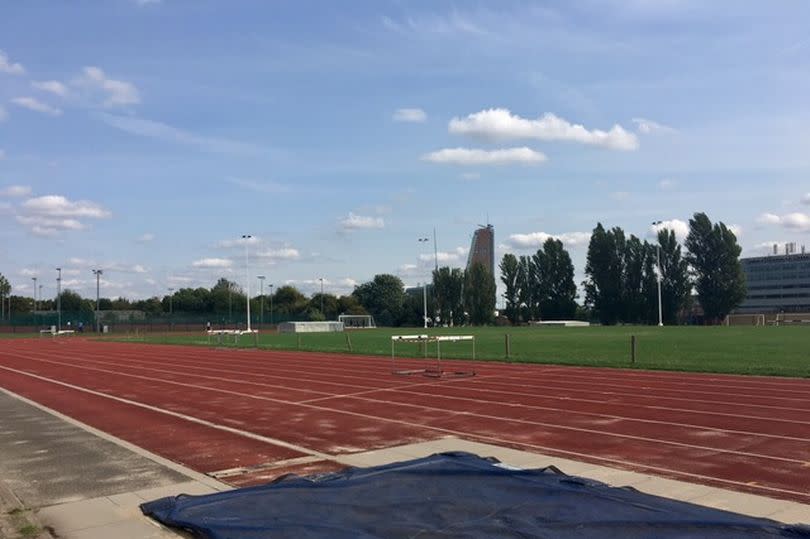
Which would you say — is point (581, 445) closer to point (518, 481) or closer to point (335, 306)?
point (518, 481)

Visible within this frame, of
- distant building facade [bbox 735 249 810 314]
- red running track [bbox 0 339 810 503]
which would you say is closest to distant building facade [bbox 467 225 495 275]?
distant building facade [bbox 735 249 810 314]

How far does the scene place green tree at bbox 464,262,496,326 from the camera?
10350cm

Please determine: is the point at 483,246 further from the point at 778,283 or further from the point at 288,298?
the point at 778,283

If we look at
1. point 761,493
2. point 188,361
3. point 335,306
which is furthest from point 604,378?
point 335,306

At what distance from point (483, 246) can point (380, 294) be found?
2700cm

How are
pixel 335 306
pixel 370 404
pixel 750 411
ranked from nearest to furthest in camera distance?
pixel 750 411 < pixel 370 404 < pixel 335 306

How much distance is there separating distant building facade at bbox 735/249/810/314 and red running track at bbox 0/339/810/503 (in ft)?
454

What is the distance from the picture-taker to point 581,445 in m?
9.70

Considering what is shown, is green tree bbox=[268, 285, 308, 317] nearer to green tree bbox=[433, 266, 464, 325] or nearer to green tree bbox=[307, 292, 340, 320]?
green tree bbox=[307, 292, 340, 320]

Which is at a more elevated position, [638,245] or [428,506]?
[638,245]

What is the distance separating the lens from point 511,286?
10144cm

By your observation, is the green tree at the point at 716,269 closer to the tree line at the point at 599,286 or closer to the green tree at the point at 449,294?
the tree line at the point at 599,286

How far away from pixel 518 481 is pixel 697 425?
5822mm

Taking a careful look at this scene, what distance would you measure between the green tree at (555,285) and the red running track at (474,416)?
77.0 meters
